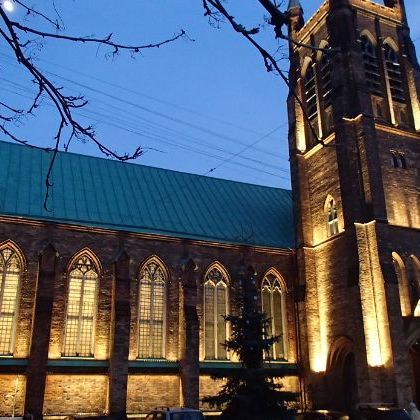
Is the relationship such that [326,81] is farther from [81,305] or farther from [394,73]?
[81,305]

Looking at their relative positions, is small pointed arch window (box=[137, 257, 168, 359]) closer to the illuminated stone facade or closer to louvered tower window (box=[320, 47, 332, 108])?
the illuminated stone facade

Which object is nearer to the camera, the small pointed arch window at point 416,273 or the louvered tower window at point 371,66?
the small pointed arch window at point 416,273

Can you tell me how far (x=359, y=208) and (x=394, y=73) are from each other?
382 inches

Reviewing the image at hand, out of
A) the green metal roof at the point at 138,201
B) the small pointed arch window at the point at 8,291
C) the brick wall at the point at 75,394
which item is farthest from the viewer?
the green metal roof at the point at 138,201

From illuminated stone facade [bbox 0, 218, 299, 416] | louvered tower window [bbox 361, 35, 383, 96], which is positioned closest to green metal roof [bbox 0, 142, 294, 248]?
illuminated stone facade [bbox 0, 218, 299, 416]

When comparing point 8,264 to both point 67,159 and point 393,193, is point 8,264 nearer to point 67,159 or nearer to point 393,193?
point 67,159

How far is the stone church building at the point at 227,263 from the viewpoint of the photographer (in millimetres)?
21969

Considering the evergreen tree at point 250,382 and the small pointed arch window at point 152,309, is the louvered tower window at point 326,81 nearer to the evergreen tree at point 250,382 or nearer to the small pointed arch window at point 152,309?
the small pointed arch window at point 152,309

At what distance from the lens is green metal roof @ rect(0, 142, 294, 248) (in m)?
25.2

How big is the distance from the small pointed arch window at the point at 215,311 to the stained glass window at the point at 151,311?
7.57 feet

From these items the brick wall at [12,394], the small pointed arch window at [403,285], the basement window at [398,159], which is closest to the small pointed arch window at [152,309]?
the brick wall at [12,394]

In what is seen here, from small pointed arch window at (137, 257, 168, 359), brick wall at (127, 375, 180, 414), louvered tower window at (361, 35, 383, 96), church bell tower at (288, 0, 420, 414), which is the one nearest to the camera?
church bell tower at (288, 0, 420, 414)

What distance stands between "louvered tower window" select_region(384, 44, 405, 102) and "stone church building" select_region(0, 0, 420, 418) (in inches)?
3.5

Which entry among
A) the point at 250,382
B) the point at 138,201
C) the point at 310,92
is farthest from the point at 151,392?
the point at 310,92
